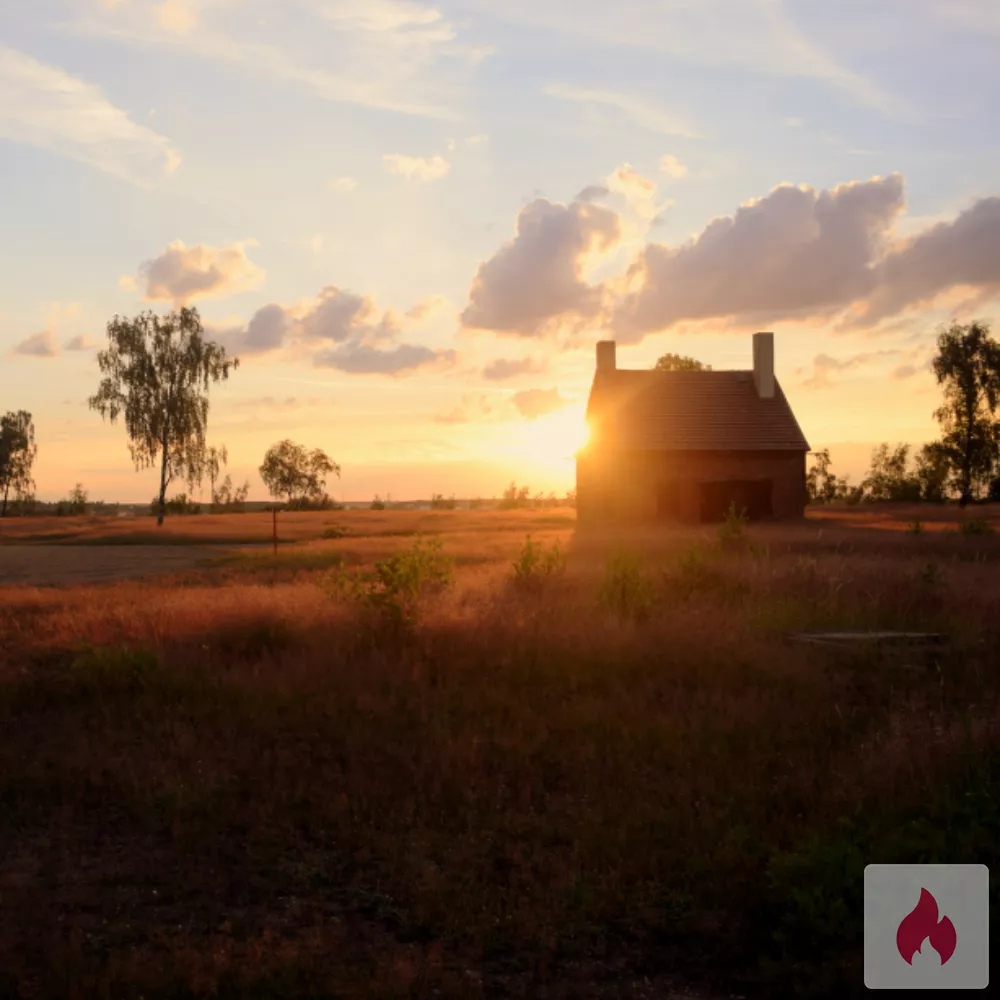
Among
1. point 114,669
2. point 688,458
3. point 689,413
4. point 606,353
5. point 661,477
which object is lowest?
point 114,669

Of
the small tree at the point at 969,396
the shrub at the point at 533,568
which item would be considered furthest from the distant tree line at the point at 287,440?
the shrub at the point at 533,568

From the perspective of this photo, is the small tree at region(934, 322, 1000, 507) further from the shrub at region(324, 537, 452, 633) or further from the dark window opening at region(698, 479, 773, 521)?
the shrub at region(324, 537, 452, 633)

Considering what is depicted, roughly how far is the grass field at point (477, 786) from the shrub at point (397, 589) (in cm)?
4

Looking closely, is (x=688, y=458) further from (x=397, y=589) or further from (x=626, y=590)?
(x=397, y=589)

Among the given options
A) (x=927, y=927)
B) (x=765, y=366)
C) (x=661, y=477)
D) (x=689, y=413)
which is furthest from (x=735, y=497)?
(x=927, y=927)

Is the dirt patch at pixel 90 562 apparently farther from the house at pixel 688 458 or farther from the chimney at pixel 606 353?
the chimney at pixel 606 353

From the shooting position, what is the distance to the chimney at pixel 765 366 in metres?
39.1

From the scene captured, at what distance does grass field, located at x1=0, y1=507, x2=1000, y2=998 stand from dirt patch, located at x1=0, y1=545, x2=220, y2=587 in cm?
941

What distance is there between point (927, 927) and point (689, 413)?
34.1 metres

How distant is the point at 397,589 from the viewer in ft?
38.9

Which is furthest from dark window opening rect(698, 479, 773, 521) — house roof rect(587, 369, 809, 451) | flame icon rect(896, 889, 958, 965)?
flame icon rect(896, 889, 958, 965)

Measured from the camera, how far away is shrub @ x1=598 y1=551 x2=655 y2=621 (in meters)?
12.2

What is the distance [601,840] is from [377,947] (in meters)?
1.80

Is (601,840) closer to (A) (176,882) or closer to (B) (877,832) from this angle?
(B) (877,832)
